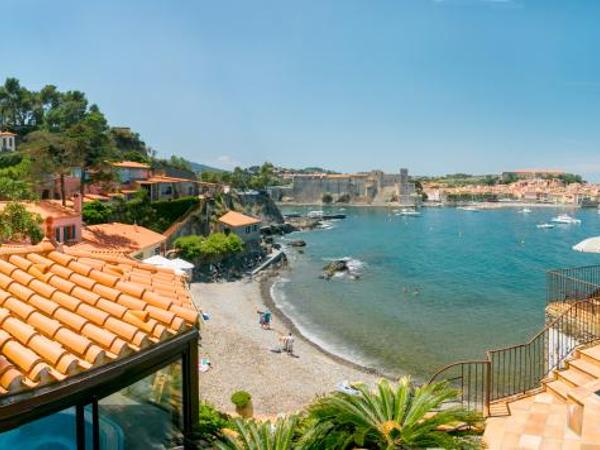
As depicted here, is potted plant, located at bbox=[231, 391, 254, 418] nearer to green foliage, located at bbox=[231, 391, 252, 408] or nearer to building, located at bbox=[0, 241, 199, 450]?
green foliage, located at bbox=[231, 391, 252, 408]

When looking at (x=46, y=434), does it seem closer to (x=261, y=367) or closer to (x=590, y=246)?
(x=590, y=246)

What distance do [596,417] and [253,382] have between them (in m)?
15.8

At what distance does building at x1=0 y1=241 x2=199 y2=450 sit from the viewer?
12.7ft

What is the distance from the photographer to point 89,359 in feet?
13.8

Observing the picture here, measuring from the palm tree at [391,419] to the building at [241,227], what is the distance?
45787 mm

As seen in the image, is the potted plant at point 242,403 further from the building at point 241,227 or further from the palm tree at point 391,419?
the building at point 241,227

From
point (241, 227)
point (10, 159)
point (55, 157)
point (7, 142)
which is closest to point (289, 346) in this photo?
point (55, 157)

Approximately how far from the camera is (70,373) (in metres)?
3.98

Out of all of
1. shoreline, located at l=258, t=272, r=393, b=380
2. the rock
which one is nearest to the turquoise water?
shoreline, located at l=258, t=272, r=393, b=380

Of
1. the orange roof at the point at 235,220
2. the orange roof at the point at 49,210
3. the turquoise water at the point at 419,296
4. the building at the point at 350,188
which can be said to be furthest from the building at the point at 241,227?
the building at the point at 350,188

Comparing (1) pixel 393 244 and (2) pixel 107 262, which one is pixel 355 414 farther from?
(1) pixel 393 244

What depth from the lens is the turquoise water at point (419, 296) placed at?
2947cm

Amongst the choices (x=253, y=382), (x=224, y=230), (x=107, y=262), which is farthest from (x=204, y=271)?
(x=107, y=262)

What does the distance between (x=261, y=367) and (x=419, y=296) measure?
22.3 m
